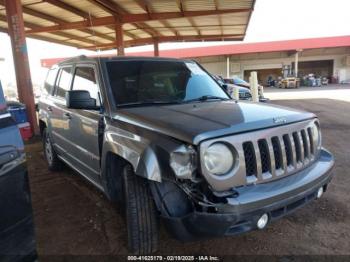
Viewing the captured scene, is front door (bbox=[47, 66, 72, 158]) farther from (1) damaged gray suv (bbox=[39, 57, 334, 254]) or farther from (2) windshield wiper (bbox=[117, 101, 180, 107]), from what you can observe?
(2) windshield wiper (bbox=[117, 101, 180, 107])

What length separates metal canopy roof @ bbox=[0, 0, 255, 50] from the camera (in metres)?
12.1

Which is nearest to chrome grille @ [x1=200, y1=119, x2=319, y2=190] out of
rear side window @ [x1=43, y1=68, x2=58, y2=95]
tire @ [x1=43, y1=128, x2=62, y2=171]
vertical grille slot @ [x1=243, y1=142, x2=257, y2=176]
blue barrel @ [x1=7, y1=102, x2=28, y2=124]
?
vertical grille slot @ [x1=243, y1=142, x2=257, y2=176]

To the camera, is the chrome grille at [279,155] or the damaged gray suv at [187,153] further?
the chrome grille at [279,155]

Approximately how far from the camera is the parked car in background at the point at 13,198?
182 cm

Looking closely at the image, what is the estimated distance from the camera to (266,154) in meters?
2.48

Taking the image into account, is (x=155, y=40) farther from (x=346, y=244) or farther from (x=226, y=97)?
(x=346, y=244)

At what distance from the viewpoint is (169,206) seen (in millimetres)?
2395

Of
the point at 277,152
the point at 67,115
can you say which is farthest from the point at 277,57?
the point at 277,152

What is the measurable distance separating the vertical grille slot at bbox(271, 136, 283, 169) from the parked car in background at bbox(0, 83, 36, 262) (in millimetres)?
1862

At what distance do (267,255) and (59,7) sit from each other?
39.5 feet

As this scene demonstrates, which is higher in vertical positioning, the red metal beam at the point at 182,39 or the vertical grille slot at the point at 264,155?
the red metal beam at the point at 182,39

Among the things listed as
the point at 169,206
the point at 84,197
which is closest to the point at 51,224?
the point at 84,197

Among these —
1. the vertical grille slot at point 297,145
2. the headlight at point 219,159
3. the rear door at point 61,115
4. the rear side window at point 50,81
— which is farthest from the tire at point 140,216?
the rear side window at point 50,81

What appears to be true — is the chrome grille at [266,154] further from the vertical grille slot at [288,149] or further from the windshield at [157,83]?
the windshield at [157,83]
